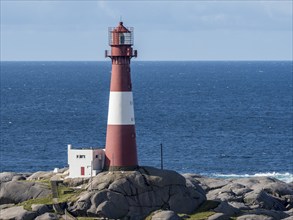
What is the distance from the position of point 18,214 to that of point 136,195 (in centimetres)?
778

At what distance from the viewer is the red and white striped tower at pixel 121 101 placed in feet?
229

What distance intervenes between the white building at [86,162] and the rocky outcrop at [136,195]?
1.28 meters

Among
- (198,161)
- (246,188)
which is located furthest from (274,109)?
(246,188)

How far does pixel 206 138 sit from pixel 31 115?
40.2 m

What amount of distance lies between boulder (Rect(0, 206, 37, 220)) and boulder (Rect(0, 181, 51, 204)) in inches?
108

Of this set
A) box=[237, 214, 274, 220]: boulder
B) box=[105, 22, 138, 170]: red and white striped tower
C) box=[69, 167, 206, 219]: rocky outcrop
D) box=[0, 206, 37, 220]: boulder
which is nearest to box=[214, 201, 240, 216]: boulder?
box=[237, 214, 274, 220]: boulder

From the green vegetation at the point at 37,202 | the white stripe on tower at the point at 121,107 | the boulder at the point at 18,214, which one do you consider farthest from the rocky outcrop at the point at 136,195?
the white stripe on tower at the point at 121,107

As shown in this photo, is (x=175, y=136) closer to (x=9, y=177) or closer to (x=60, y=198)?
(x=9, y=177)

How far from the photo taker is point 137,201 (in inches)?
2702

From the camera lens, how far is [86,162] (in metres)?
71.8

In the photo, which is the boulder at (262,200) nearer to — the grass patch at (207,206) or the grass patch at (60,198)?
the grass patch at (207,206)

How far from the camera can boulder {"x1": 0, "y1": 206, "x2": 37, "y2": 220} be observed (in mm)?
66000

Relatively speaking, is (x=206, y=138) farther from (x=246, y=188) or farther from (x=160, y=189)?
(x=160, y=189)

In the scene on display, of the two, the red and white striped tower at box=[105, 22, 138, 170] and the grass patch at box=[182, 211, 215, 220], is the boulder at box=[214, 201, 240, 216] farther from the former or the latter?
the red and white striped tower at box=[105, 22, 138, 170]
